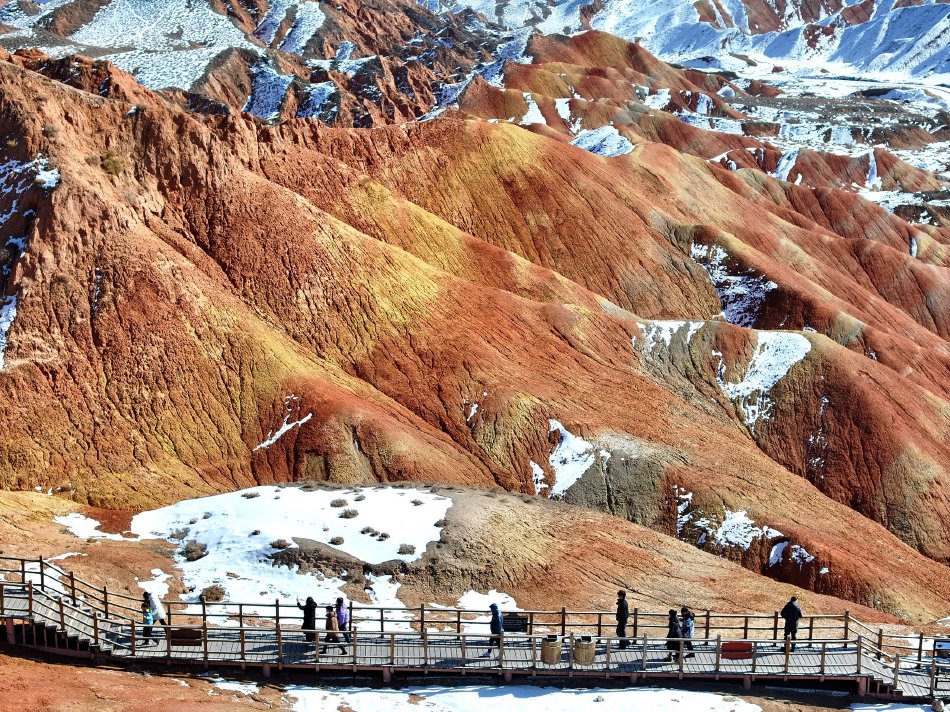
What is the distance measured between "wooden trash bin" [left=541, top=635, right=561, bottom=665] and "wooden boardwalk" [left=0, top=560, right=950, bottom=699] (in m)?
0.02

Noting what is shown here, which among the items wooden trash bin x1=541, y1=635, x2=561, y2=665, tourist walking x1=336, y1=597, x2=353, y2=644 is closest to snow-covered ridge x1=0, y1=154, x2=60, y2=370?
tourist walking x1=336, y1=597, x2=353, y2=644

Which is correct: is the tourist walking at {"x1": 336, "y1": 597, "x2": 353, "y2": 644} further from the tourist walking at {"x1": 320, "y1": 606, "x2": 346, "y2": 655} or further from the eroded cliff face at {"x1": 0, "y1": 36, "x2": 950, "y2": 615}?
the eroded cliff face at {"x1": 0, "y1": 36, "x2": 950, "y2": 615}

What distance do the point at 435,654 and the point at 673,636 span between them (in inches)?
225

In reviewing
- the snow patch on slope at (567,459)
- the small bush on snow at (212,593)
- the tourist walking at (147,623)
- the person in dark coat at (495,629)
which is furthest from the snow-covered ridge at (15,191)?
the person in dark coat at (495,629)

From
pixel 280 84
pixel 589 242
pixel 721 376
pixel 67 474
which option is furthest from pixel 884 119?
pixel 67 474

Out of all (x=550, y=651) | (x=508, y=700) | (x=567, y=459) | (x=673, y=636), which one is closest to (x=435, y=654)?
(x=508, y=700)

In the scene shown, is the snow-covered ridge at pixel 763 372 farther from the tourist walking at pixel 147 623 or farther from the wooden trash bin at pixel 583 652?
the tourist walking at pixel 147 623

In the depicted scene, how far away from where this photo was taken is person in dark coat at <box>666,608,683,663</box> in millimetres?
22734

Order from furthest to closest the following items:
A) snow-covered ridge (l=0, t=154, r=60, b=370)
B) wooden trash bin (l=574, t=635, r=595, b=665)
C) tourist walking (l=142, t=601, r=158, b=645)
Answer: snow-covered ridge (l=0, t=154, r=60, b=370), wooden trash bin (l=574, t=635, r=595, b=665), tourist walking (l=142, t=601, r=158, b=645)

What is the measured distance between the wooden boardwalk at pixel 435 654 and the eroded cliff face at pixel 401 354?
15761 millimetres

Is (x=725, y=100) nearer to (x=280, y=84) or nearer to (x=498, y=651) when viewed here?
(x=280, y=84)

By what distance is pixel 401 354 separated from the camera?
49.3 m

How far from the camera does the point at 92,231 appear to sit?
4428cm

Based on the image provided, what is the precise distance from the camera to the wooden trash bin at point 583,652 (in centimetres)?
2206
